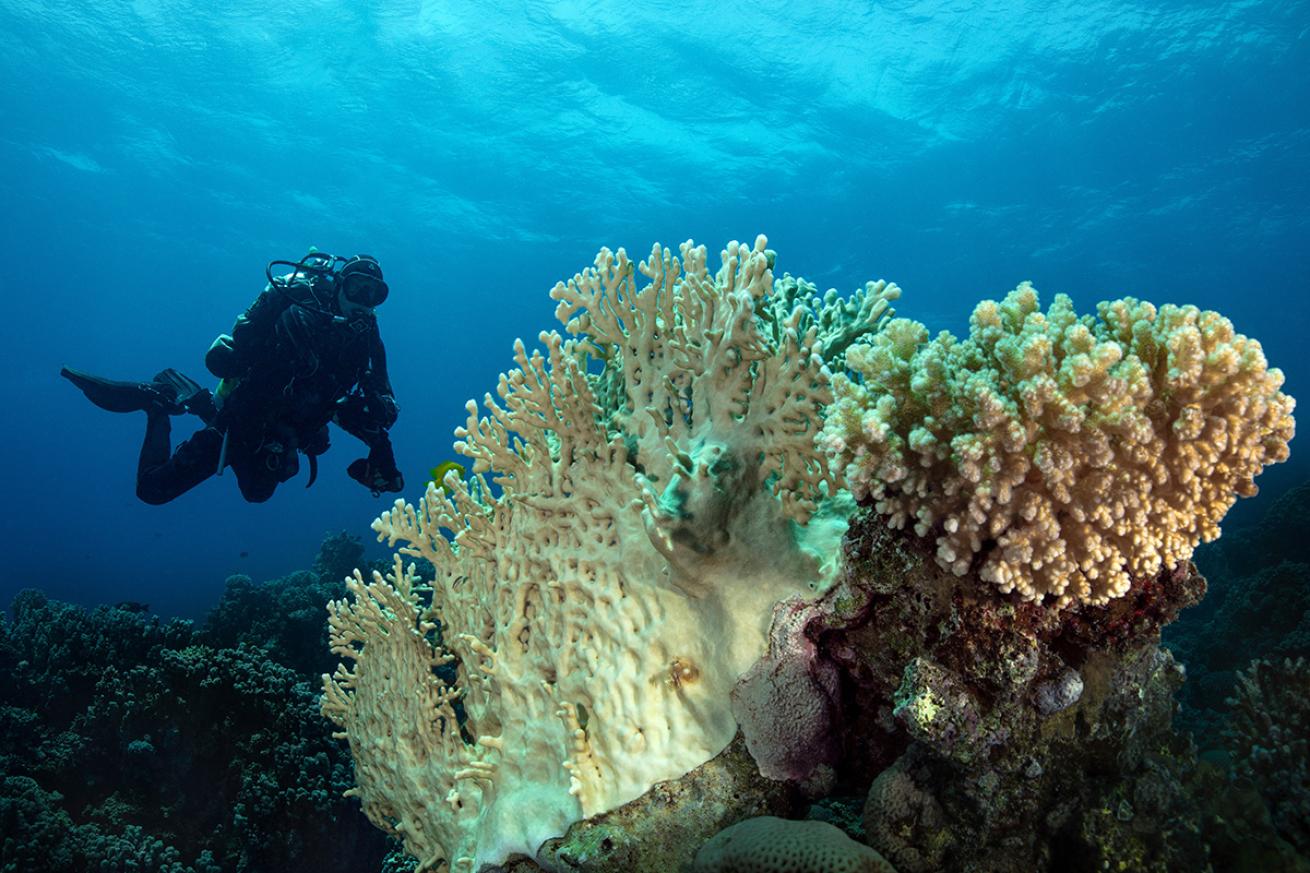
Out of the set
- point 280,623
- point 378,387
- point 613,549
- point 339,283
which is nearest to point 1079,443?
point 613,549

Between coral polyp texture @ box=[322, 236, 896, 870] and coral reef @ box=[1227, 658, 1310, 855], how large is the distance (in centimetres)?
192

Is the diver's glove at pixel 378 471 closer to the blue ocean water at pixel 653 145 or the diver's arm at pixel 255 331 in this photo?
the diver's arm at pixel 255 331

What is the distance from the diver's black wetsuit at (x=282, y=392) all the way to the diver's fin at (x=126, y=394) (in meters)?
0.95

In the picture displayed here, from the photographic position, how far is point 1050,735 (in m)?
2.60

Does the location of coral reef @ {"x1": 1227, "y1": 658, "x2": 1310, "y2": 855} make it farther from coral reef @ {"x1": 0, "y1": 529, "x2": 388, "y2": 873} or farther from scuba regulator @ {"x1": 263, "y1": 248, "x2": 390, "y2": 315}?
scuba regulator @ {"x1": 263, "y1": 248, "x2": 390, "y2": 315}

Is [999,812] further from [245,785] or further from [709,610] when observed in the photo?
[245,785]

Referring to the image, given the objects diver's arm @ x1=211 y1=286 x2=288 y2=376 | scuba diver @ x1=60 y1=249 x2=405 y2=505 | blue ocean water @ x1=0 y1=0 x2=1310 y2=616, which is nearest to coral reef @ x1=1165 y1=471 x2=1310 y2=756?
scuba diver @ x1=60 y1=249 x2=405 y2=505

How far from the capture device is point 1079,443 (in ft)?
7.29

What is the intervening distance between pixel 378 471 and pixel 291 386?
184 centimetres

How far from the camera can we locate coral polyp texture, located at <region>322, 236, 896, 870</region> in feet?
10.2

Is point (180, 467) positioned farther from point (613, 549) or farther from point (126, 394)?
point (613, 549)

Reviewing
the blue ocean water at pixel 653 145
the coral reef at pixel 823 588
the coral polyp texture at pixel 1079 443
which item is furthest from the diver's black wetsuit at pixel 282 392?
the blue ocean water at pixel 653 145

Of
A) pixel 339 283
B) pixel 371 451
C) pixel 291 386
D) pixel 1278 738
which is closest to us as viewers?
pixel 1278 738

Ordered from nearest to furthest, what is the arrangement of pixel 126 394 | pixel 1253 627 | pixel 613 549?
1. pixel 613 549
2. pixel 126 394
3. pixel 1253 627
